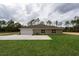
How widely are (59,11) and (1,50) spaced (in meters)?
2.07

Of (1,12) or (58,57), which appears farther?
(1,12)

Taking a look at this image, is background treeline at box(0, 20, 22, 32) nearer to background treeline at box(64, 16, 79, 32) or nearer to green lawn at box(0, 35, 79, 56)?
green lawn at box(0, 35, 79, 56)

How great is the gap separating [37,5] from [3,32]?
50.9 inches

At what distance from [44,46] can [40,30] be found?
0.51 m

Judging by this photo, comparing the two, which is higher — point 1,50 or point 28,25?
point 28,25

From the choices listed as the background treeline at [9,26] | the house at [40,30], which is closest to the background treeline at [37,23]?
the background treeline at [9,26]

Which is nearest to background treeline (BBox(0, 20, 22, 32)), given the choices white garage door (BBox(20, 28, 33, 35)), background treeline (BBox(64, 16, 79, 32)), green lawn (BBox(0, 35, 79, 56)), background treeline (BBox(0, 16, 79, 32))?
background treeline (BBox(0, 16, 79, 32))

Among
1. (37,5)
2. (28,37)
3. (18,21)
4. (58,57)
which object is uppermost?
(37,5)

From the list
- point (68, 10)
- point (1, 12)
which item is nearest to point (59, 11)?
point (68, 10)

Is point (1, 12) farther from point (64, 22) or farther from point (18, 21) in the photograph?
point (64, 22)

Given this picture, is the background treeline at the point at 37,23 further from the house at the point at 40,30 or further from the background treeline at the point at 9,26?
the house at the point at 40,30

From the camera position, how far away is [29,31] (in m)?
7.28

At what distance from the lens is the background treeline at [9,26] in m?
7.11

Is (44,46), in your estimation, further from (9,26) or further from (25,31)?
(9,26)
